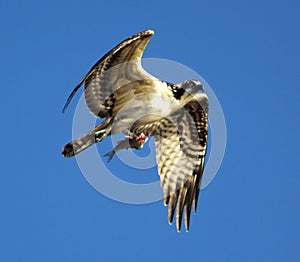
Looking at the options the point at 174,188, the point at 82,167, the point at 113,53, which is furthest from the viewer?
the point at 174,188

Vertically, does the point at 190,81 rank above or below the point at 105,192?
above

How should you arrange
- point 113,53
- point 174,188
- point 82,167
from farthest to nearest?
point 174,188
point 82,167
point 113,53

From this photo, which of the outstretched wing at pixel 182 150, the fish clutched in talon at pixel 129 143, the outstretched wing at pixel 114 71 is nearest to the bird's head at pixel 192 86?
the outstretched wing at pixel 182 150

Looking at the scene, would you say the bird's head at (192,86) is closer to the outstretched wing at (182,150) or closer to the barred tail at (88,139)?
the outstretched wing at (182,150)

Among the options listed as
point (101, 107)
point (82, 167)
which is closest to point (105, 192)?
point (82, 167)

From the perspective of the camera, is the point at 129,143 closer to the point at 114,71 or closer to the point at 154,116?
the point at 154,116

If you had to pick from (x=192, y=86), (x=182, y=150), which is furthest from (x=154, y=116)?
(x=182, y=150)

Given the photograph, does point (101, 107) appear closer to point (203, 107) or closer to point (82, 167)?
point (82, 167)

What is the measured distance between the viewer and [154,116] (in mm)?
17984

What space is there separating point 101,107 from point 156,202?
252 cm

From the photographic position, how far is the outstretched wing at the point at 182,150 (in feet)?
59.9

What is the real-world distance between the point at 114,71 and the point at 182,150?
11.3 ft

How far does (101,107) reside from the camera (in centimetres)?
1742

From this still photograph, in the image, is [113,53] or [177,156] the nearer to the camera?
[113,53]
